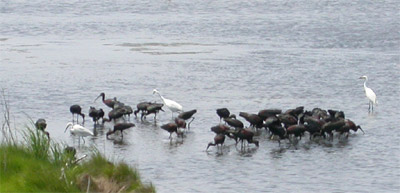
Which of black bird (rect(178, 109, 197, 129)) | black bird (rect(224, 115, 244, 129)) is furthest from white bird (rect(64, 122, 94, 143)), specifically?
black bird (rect(224, 115, 244, 129))

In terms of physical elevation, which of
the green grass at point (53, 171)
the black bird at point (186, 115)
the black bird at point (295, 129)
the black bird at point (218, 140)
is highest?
the green grass at point (53, 171)

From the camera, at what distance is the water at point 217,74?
17.0 metres

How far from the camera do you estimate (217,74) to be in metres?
27.5

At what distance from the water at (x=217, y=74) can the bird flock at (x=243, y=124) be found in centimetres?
26

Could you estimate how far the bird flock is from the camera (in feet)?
62.1

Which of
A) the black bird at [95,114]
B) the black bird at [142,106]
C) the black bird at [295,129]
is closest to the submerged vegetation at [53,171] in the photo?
the black bird at [295,129]

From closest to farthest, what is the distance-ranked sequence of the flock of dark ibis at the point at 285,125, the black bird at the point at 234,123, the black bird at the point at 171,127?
the flock of dark ibis at the point at 285,125, the black bird at the point at 171,127, the black bird at the point at 234,123

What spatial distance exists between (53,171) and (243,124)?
31.0ft

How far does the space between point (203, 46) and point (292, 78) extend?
23.7ft

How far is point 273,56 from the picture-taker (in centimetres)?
3072

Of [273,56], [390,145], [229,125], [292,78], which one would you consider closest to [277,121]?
[229,125]

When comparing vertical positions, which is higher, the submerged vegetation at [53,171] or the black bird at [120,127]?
the submerged vegetation at [53,171]

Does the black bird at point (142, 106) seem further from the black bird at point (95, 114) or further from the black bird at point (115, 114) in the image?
the black bird at point (95, 114)

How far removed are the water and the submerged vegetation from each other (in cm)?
210
